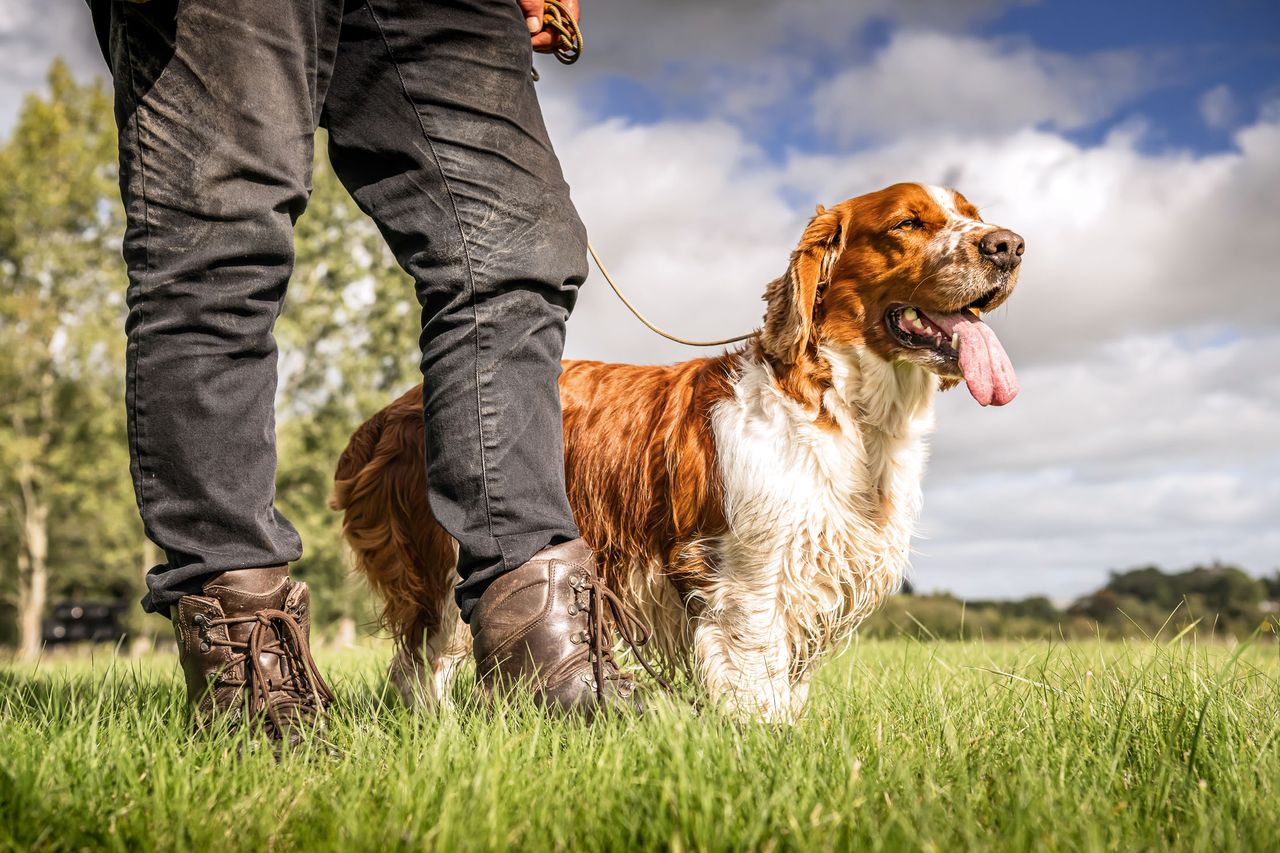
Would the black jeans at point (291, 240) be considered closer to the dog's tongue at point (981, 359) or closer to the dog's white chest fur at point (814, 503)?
the dog's white chest fur at point (814, 503)

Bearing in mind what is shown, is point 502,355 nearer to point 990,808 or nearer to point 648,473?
point 648,473

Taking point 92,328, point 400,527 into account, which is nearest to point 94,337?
point 92,328

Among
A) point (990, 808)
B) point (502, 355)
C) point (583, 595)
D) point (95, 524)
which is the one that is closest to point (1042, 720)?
point (990, 808)

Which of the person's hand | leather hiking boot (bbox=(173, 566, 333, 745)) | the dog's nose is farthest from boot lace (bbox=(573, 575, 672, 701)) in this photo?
the dog's nose

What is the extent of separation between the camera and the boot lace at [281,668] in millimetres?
2250

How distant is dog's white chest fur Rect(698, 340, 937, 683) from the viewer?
3.30m

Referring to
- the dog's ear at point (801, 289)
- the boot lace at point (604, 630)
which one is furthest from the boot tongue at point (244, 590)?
the dog's ear at point (801, 289)

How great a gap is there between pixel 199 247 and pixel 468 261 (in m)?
0.59

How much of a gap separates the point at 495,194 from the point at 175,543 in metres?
1.09

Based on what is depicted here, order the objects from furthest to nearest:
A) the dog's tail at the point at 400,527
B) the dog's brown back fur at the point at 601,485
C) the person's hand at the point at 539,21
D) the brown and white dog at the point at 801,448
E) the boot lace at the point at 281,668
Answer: the dog's tail at the point at 400,527 < the dog's brown back fur at the point at 601,485 < the brown and white dog at the point at 801,448 < the person's hand at the point at 539,21 < the boot lace at the point at 281,668

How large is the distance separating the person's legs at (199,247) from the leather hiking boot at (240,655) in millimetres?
58

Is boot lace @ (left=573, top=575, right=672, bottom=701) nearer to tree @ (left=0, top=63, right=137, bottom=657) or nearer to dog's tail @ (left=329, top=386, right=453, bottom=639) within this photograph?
dog's tail @ (left=329, top=386, right=453, bottom=639)

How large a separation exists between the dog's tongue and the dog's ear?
16.0 inches

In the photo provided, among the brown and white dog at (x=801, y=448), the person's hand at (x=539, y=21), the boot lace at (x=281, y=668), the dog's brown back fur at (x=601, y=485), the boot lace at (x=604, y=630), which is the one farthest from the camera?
the dog's brown back fur at (x=601, y=485)
